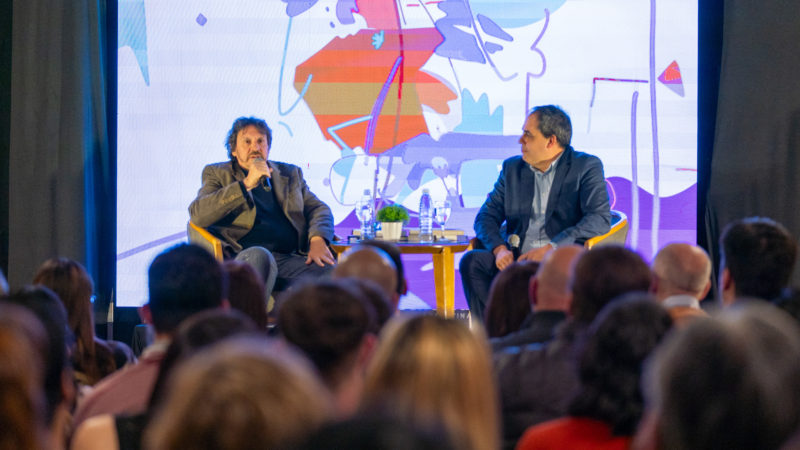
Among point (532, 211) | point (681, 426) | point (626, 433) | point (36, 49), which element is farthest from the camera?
point (36, 49)

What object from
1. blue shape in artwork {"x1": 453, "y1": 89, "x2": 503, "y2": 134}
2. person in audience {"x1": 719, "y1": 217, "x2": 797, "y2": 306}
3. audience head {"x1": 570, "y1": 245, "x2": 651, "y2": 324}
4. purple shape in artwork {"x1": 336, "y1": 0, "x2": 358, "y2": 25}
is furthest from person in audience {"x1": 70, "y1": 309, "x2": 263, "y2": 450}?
purple shape in artwork {"x1": 336, "y1": 0, "x2": 358, "y2": 25}

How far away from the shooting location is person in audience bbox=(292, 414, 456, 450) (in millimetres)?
637

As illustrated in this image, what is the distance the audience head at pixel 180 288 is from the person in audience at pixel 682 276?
1377 mm

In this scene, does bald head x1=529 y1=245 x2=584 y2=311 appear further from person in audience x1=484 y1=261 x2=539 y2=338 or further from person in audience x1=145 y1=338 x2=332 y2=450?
person in audience x1=145 y1=338 x2=332 y2=450

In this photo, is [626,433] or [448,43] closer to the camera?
Result: [626,433]

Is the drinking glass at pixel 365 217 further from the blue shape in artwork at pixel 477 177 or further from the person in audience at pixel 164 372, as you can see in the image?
the person in audience at pixel 164 372

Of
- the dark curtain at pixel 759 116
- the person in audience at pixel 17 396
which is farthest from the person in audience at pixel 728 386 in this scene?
the dark curtain at pixel 759 116

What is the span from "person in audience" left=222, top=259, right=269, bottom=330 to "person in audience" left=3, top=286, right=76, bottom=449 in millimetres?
731

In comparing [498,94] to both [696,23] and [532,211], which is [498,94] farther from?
[696,23]

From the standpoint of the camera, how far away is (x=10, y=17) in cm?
531

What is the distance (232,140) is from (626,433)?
12.4ft

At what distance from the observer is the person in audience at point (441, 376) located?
1158 mm

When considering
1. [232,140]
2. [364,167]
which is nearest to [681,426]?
[232,140]

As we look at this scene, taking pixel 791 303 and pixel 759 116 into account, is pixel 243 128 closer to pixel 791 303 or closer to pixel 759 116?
pixel 759 116
